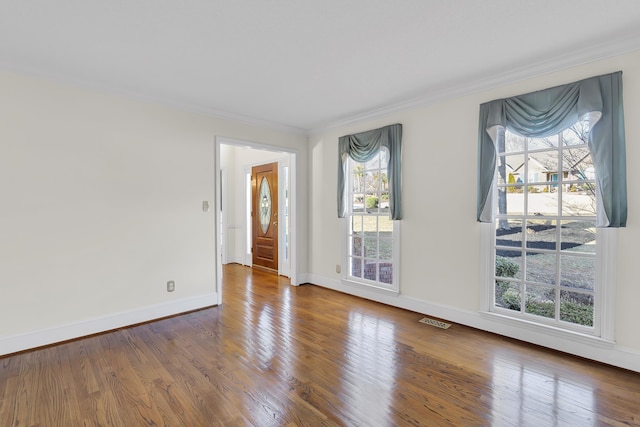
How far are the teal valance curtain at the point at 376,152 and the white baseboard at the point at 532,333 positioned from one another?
1103 millimetres

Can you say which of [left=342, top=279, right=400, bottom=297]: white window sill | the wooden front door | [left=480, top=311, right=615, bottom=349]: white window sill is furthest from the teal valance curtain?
the wooden front door

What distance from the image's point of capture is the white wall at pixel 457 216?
237cm

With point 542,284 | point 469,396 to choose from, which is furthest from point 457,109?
point 469,396

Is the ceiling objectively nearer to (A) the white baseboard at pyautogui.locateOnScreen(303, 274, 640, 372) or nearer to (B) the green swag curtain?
(B) the green swag curtain

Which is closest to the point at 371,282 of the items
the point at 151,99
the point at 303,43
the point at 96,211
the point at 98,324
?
the point at 303,43

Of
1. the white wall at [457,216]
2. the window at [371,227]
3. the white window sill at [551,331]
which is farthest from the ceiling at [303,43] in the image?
the white window sill at [551,331]

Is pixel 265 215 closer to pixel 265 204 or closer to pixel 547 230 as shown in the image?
pixel 265 204

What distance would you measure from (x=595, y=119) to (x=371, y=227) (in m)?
2.55

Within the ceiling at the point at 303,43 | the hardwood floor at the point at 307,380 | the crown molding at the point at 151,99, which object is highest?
the ceiling at the point at 303,43

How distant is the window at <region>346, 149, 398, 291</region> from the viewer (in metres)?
4.07

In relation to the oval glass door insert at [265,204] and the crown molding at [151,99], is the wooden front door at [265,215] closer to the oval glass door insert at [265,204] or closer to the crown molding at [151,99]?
the oval glass door insert at [265,204]

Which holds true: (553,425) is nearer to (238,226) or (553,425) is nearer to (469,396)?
(469,396)

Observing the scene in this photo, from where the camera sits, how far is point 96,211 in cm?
309

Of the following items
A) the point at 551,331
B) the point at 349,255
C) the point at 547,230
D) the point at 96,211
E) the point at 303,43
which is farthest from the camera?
the point at 349,255
